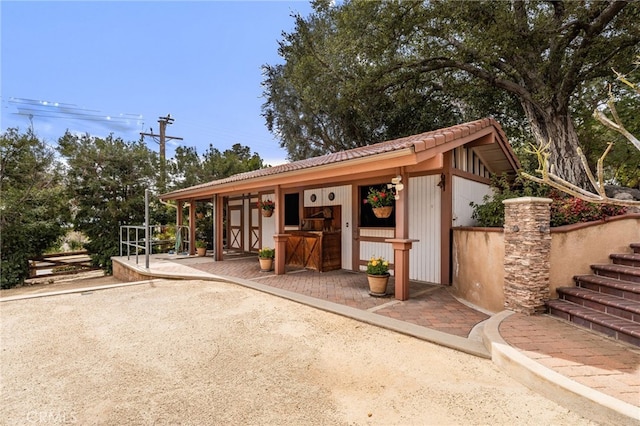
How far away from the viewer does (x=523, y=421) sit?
2.02 m

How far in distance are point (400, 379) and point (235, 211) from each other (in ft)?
33.8

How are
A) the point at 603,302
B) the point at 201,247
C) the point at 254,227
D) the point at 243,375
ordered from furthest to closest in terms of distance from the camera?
1. the point at 254,227
2. the point at 201,247
3. the point at 603,302
4. the point at 243,375

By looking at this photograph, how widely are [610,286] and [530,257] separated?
936 mm

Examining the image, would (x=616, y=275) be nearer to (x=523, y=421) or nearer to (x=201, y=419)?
(x=523, y=421)

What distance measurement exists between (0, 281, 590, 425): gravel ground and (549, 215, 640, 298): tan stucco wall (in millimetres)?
2049

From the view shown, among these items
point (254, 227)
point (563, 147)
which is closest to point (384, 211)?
A: point (563, 147)

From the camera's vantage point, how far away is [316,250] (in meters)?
7.39

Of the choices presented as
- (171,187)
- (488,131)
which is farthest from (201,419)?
(171,187)

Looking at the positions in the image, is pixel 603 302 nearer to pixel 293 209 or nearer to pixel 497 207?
pixel 497 207

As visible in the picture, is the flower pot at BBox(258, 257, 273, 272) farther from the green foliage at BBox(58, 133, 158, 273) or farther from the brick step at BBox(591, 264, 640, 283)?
the green foliage at BBox(58, 133, 158, 273)

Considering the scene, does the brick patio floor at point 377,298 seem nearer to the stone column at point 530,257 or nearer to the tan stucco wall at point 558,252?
the tan stucco wall at point 558,252

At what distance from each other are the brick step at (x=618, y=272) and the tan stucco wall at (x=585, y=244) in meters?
0.11

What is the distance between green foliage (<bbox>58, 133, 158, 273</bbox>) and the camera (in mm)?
11516

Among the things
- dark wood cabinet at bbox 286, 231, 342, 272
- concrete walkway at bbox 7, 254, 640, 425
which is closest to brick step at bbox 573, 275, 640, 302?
concrete walkway at bbox 7, 254, 640, 425
